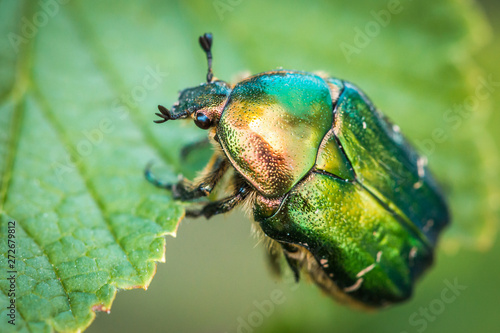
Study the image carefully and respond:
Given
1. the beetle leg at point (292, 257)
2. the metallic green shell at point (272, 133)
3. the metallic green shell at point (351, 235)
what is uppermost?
the metallic green shell at point (272, 133)

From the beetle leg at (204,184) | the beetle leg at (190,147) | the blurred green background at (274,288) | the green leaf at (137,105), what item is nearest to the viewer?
the green leaf at (137,105)

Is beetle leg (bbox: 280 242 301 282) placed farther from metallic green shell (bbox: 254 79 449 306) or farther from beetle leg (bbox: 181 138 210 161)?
beetle leg (bbox: 181 138 210 161)

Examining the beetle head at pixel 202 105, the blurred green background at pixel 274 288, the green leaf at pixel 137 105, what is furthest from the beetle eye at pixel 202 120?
the blurred green background at pixel 274 288

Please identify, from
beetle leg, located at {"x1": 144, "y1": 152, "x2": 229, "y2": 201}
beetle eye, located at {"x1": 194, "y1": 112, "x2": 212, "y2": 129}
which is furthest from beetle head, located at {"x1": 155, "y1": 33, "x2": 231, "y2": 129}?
beetle leg, located at {"x1": 144, "y1": 152, "x2": 229, "y2": 201}

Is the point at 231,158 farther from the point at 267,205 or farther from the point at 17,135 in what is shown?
the point at 17,135

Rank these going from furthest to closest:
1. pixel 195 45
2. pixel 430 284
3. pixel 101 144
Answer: pixel 430 284 < pixel 195 45 < pixel 101 144

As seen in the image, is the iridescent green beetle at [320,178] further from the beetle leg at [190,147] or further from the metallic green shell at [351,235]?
the beetle leg at [190,147]

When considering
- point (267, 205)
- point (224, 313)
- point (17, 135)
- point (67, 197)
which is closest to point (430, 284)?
point (224, 313)

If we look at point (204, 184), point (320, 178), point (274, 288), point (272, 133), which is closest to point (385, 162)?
point (320, 178)
